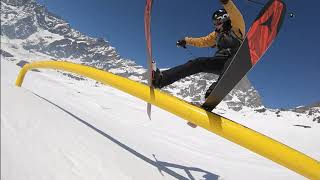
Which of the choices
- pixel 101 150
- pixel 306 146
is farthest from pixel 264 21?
pixel 306 146

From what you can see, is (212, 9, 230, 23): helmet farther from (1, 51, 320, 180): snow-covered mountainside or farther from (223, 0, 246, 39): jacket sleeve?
(1, 51, 320, 180): snow-covered mountainside

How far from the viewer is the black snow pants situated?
5.11 m

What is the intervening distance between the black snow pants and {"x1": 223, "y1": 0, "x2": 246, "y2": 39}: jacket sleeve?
46 centimetres

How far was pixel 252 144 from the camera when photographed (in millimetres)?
3906

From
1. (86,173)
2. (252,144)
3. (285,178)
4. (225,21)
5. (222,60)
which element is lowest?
(86,173)

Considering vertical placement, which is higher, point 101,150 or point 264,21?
point 264,21

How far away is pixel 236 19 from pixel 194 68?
1.02 metres

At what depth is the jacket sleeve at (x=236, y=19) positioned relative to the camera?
4732mm

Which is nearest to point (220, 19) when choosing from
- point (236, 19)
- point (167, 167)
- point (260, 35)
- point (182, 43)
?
point (236, 19)

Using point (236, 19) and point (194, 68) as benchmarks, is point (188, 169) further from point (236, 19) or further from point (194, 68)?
point (236, 19)

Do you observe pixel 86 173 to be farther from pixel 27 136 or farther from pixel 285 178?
pixel 285 178

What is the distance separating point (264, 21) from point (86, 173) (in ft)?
8.86

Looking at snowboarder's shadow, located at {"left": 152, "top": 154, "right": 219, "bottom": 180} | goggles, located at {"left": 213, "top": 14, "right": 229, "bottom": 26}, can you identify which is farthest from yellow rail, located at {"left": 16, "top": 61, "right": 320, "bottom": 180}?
goggles, located at {"left": 213, "top": 14, "right": 229, "bottom": 26}

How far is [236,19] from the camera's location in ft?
16.0
